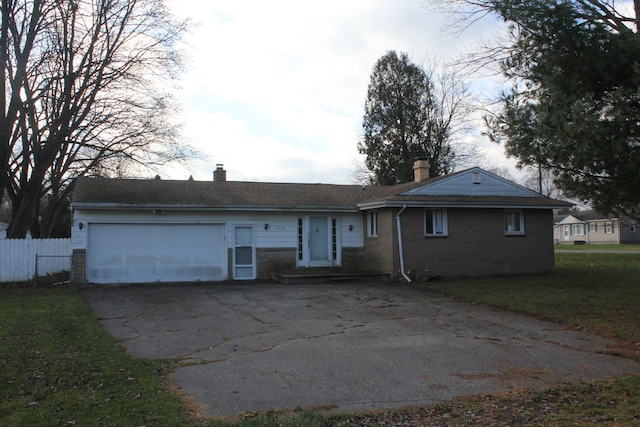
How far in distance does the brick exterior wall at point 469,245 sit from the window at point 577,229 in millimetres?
47962

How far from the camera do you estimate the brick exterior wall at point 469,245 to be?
17.7m

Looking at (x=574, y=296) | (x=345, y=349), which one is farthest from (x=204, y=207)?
(x=574, y=296)

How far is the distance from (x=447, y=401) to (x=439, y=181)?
1373cm

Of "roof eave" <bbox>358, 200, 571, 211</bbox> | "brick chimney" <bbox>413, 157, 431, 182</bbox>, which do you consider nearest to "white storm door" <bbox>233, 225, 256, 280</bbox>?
"roof eave" <bbox>358, 200, 571, 211</bbox>

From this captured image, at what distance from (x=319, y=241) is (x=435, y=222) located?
4287 millimetres

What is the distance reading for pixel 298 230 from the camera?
61.8 ft

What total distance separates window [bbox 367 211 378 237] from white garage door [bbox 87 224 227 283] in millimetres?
5386

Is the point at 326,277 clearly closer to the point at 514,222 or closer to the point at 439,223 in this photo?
the point at 439,223

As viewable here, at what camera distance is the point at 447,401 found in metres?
5.43

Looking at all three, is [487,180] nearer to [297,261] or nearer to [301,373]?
[297,261]

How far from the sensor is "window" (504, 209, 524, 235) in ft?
63.4

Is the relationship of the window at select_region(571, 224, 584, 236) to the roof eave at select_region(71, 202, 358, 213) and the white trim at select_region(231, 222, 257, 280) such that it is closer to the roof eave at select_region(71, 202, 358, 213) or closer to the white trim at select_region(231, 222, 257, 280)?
the roof eave at select_region(71, 202, 358, 213)

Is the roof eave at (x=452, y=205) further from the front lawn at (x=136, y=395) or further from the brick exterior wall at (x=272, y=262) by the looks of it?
the front lawn at (x=136, y=395)

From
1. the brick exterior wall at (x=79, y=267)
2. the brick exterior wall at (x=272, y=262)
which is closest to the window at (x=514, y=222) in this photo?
the brick exterior wall at (x=272, y=262)
